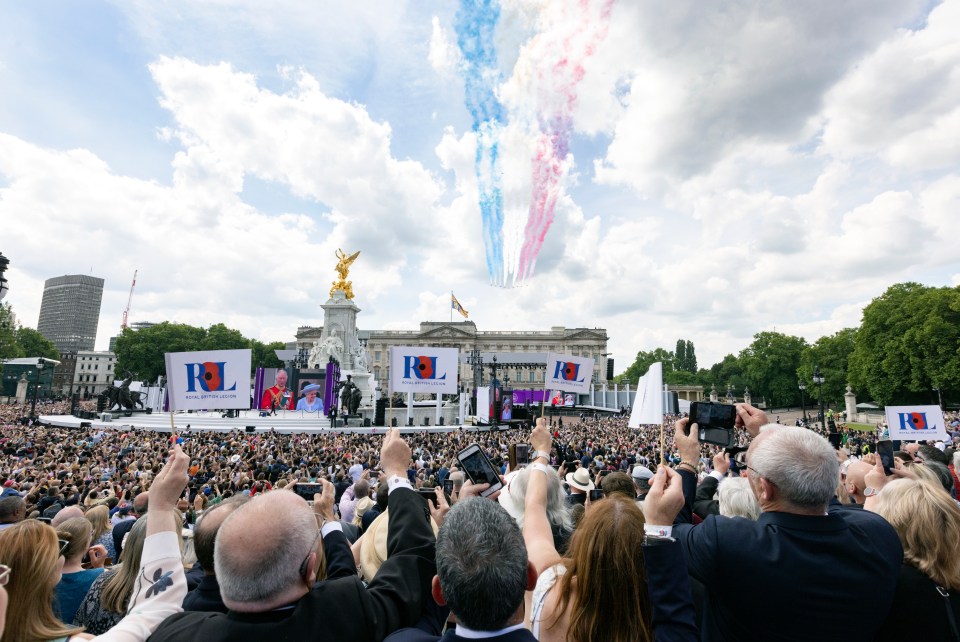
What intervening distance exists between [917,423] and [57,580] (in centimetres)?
1792

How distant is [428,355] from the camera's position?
20.8m

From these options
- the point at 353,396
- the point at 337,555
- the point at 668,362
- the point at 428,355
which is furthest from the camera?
the point at 668,362

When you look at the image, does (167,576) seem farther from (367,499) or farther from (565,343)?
(565,343)

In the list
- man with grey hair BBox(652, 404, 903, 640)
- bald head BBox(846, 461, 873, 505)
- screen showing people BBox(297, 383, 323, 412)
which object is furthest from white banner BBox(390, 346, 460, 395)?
man with grey hair BBox(652, 404, 903, 640)

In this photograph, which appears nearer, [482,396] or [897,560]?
[897,560]

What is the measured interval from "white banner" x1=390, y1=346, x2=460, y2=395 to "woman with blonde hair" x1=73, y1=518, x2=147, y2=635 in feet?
55.9

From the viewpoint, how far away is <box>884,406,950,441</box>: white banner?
13.1 metres

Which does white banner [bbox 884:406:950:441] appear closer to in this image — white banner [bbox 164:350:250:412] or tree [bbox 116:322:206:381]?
white banner [bbox 164:350:250:412]

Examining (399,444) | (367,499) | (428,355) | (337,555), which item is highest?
(428,355)

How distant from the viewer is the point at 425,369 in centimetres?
2084

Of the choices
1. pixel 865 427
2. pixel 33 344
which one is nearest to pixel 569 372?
pixel 865 427

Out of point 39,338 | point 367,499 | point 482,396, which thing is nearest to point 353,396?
point 482,396

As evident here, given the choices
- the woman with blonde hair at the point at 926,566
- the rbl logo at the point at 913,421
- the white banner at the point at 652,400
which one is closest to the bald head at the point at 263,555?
the woman with blonde hair at the point at 926,566

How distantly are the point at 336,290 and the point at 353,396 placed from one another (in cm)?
1664
